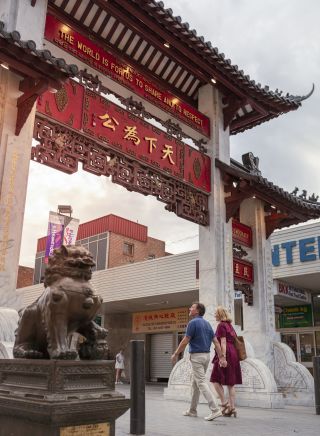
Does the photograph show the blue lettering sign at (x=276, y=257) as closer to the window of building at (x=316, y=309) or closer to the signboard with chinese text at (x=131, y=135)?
the window of building at (x=316, y=309)

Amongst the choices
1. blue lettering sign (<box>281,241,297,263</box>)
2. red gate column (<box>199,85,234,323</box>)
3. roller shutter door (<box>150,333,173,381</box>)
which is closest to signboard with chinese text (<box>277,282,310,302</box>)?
blue lettering sign (<box>281,241,297,263</box>)

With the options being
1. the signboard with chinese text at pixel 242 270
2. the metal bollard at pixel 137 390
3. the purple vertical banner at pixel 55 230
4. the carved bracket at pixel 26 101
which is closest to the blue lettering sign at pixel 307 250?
the signboard with chinese text at pixel 242 270

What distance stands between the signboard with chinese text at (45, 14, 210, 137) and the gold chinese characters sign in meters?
12.4

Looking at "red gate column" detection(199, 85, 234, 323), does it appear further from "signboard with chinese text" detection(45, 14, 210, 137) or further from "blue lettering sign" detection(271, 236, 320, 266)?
"blue lettering sign" detection(271, 236, 320, 266)

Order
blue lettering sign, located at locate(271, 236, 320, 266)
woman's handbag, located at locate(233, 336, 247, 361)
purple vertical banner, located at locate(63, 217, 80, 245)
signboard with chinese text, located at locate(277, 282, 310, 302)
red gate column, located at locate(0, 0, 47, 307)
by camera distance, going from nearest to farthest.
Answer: red gate column, located at locate(0, 0, 47, 307) → woman's handbag, located at locate(233, 336, 247, 361) → purple vertical banner, located at locate(63, 217, 80, 245) → blue lettering sign, located at locate(271, 236, 320, 266) → signboard with chinese text, located at locate(277, 282, 310, 302)

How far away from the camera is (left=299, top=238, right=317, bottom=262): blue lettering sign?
A: 1590cm

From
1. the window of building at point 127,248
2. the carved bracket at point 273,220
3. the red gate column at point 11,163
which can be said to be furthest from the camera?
the window of building at point 127,248

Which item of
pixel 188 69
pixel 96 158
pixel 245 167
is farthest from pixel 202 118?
pixel 96 158

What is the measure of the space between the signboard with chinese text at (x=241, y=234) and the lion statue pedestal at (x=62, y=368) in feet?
29.6

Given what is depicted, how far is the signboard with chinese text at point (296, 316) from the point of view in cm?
1964

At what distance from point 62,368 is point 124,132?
7.05 m

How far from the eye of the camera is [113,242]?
29219 millimetres

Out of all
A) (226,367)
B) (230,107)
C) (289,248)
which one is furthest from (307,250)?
(226,367)

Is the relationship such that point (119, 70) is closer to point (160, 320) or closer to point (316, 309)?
point (316, 309)
